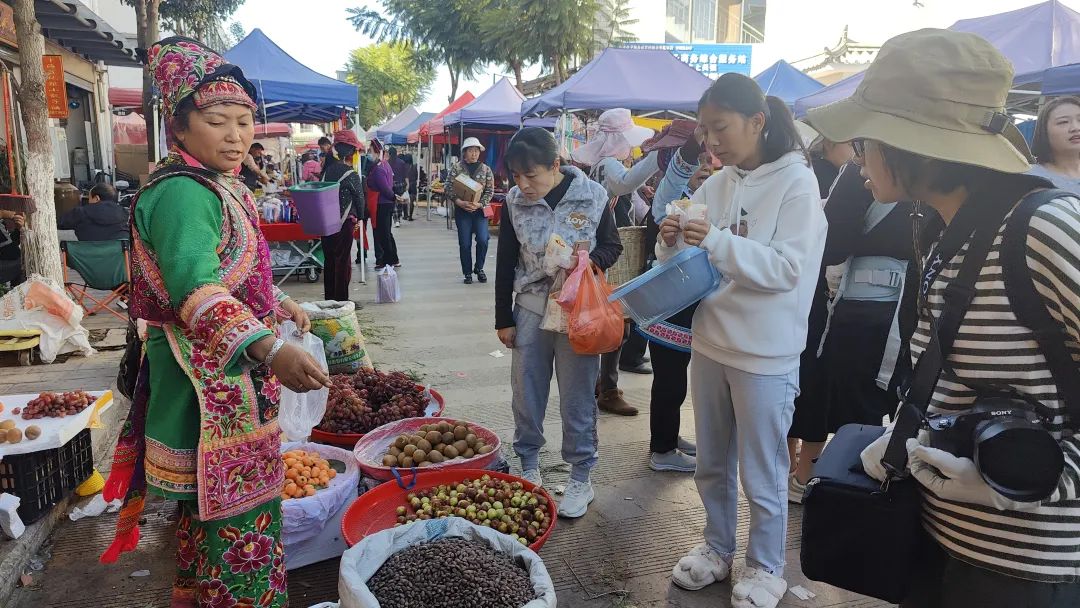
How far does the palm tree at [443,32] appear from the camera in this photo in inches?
1212

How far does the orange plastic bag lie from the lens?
3131mm

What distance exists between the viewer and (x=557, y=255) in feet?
10.7

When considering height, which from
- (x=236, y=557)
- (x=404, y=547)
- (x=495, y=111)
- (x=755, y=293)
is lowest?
(x=404, y=547)

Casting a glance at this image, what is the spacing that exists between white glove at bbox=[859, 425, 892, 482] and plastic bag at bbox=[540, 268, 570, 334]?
5.97 ft

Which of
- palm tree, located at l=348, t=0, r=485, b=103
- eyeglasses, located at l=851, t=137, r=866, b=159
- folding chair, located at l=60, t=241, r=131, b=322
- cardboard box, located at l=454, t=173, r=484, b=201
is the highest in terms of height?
palm tree, located at l=348, t=0, r=485, b=103

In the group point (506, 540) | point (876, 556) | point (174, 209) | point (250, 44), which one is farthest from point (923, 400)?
point (250, 44)

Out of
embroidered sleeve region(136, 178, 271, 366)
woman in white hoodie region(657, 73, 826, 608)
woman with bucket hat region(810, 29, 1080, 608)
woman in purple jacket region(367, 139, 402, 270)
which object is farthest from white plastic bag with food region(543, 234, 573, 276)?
woman in purple jacket region(367, 139, 402, 270)

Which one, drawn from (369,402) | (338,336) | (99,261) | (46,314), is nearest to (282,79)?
(99,261)

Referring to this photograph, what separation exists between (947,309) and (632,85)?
910 cm

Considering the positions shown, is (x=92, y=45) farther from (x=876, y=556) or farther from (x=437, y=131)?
(x=876, y=556)

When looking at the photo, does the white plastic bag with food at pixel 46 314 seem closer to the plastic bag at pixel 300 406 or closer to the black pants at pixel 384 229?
the plastic bag at pixel 300 406

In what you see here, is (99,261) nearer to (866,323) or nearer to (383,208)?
(383,208)

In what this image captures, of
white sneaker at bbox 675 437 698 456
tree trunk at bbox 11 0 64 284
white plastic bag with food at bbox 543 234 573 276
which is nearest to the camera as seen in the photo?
white plastic bag with food at bbox 543 234 573 276

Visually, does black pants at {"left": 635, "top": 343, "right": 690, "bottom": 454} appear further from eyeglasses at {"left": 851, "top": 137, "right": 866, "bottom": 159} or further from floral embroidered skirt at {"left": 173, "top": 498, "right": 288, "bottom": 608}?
floral embroidered skirt at {"left": 173, "top": 498, "right": 288, "bottom": 608}
